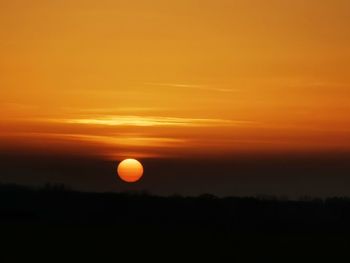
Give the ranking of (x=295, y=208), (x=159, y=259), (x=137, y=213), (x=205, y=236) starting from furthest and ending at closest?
(x=295, y=208)
(x=137, y=213)
(x=205, y=236)
(x=159, y=259)

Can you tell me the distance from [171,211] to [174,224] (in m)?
4.26

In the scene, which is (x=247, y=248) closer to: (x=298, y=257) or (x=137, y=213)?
(x=298, y=257)

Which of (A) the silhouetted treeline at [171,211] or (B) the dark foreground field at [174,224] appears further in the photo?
(A) the silhouetted treeline at [171,211]

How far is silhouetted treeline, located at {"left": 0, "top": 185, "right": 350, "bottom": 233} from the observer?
44094 mm

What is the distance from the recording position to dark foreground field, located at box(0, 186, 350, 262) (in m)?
32.8

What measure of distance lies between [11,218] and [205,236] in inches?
365

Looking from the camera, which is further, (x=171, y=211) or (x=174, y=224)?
(x=171, y=211)

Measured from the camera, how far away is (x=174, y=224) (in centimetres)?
4338

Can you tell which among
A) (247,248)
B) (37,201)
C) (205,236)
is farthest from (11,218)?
(247,248)

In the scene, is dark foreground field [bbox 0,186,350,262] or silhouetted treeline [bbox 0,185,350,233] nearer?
dark foreground field [bbox 0,186,350,262]

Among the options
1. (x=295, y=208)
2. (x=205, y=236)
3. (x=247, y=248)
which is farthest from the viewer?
(x=295, y=208)

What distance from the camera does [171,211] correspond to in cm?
4762

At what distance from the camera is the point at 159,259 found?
2972 centimetres

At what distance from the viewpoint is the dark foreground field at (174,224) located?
1291 inches
